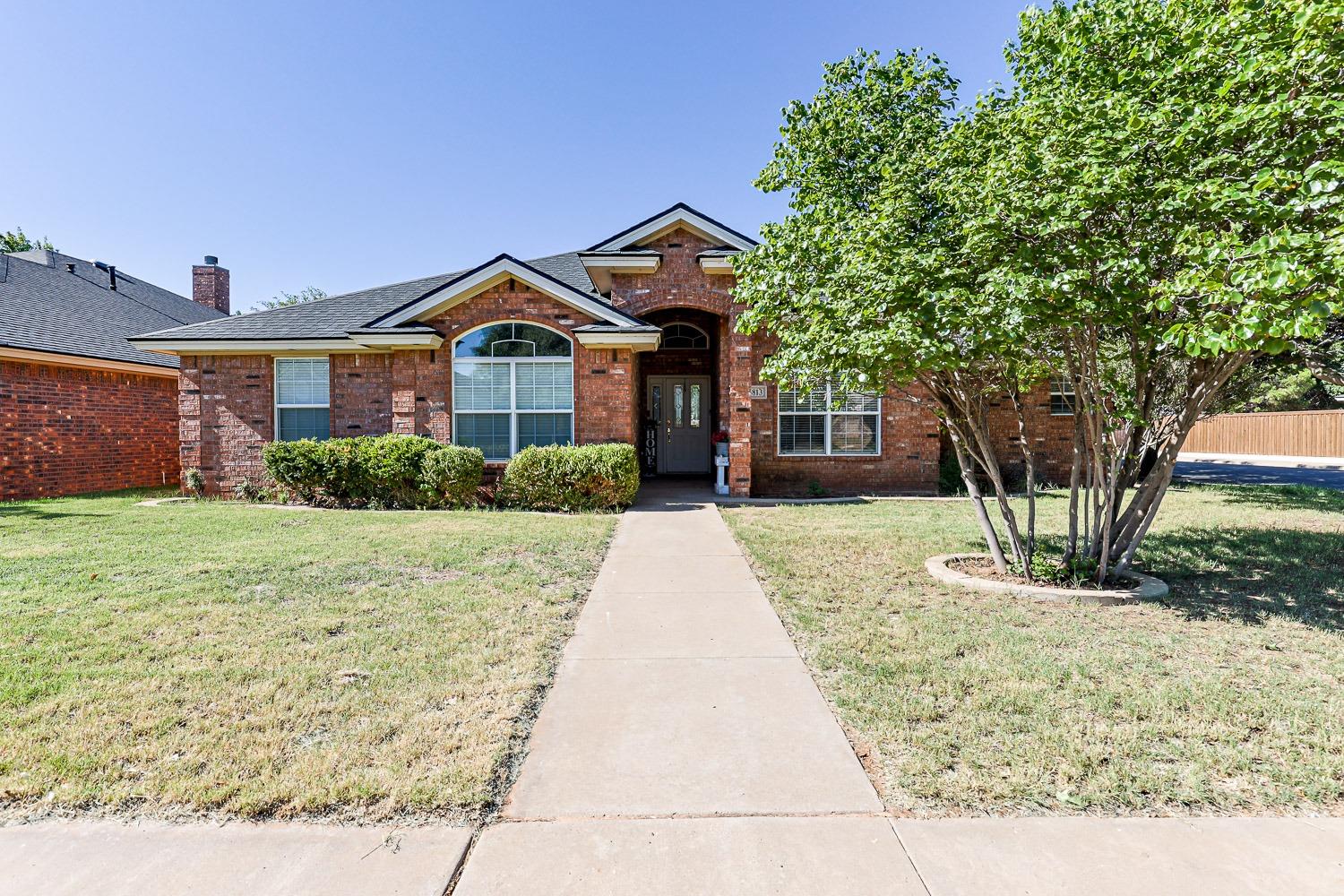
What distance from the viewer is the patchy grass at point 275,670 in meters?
2.75

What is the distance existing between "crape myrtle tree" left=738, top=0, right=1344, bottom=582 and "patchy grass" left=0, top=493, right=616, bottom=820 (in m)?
3.74

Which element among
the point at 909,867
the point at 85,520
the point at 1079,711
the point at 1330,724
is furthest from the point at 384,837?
the point at 85,520

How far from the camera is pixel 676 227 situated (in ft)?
39.9

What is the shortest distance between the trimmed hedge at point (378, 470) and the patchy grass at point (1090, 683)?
6.06m

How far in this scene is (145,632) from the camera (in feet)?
15.2

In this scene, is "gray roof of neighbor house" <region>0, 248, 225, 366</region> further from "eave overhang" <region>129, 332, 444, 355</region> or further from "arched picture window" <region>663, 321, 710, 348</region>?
"arched picture window" <region>663, 321, 710, 348</region>

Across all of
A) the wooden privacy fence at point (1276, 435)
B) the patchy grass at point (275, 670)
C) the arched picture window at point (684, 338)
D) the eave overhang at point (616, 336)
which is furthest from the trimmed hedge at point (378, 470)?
the wooden privacy fence at point (1276, 435)

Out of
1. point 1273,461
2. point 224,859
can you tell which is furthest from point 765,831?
point 1273,461

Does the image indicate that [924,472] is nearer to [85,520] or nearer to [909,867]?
[909,867]

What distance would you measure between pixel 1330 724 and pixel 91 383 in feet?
62.4

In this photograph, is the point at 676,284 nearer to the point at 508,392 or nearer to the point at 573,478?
the point at 508,392

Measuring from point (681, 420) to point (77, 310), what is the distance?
14.8m

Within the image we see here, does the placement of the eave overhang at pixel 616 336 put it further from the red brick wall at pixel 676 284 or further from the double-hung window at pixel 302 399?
the double-hung window at pixel 302 399

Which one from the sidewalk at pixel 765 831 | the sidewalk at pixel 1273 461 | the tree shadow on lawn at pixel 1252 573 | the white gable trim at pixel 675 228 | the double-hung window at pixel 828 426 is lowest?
the sidewalk at pixel 765 831
